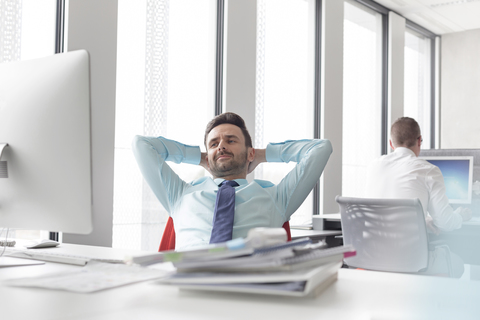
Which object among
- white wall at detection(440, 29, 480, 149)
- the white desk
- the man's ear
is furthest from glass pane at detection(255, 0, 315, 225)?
white wall at detection(440, 29, 480, 149)

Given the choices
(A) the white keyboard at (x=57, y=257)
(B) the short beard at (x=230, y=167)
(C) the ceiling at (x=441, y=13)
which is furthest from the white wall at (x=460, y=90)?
(A) the white keyboard at (x=57, y=257)

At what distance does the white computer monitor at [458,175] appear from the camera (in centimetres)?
337

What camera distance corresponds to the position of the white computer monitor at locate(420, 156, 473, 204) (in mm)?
3365

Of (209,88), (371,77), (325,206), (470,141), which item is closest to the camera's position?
(209,88)

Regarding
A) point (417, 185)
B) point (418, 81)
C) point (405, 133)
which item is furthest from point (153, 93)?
point (418, 81)

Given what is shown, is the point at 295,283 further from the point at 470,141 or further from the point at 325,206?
the point at 470,141

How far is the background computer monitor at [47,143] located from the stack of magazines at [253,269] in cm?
41

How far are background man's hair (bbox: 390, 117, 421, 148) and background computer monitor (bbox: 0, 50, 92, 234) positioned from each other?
7.42ft

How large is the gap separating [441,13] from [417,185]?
4.18 meters

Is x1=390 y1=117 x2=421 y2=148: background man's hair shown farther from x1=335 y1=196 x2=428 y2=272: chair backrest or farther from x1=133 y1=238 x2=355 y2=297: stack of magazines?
x1=133 y1=238 x2=355 y2=297: stack of magazines

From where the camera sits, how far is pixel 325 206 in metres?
4.61

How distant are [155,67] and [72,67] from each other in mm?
2046

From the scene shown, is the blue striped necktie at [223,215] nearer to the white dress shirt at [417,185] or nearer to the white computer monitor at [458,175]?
the white dress shirt at [417,185]

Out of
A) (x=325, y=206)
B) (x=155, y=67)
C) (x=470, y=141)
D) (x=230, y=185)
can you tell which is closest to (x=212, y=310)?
(x=230, y=185)
